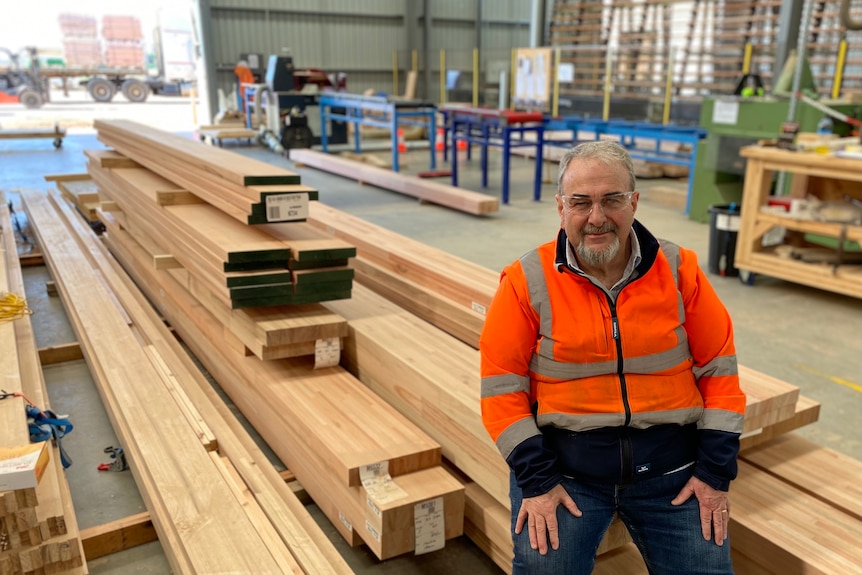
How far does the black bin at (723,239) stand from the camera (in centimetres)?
595

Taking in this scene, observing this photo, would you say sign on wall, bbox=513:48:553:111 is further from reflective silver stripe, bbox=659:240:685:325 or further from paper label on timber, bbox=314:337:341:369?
reflective silver stripe, bbox=659:240:685:325

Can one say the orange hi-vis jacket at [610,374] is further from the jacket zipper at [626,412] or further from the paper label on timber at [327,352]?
the paper label on timber at [327,352]

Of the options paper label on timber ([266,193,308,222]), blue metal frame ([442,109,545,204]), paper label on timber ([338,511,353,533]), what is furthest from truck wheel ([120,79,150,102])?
paper label on timber ([338,511,353,533])

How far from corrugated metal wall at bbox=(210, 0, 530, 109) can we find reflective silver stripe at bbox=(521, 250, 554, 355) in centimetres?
1713

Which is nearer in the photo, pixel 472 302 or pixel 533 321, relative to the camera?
pixel 533 321

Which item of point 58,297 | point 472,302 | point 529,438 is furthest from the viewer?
point 58,297

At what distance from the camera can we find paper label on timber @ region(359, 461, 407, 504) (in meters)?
2.35

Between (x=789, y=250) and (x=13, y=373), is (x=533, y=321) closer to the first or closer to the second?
(x=13, y=373)

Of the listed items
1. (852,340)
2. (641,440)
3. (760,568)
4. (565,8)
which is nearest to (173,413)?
(641,440)

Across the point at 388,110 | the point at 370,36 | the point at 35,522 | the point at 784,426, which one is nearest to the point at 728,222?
the point at 784,426

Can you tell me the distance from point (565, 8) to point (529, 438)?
55.2ft

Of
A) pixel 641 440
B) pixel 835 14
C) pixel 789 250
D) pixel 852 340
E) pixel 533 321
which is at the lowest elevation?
pixel 852 340

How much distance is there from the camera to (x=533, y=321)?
6.18 feet

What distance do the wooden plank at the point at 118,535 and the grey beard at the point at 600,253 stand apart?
2.00m
